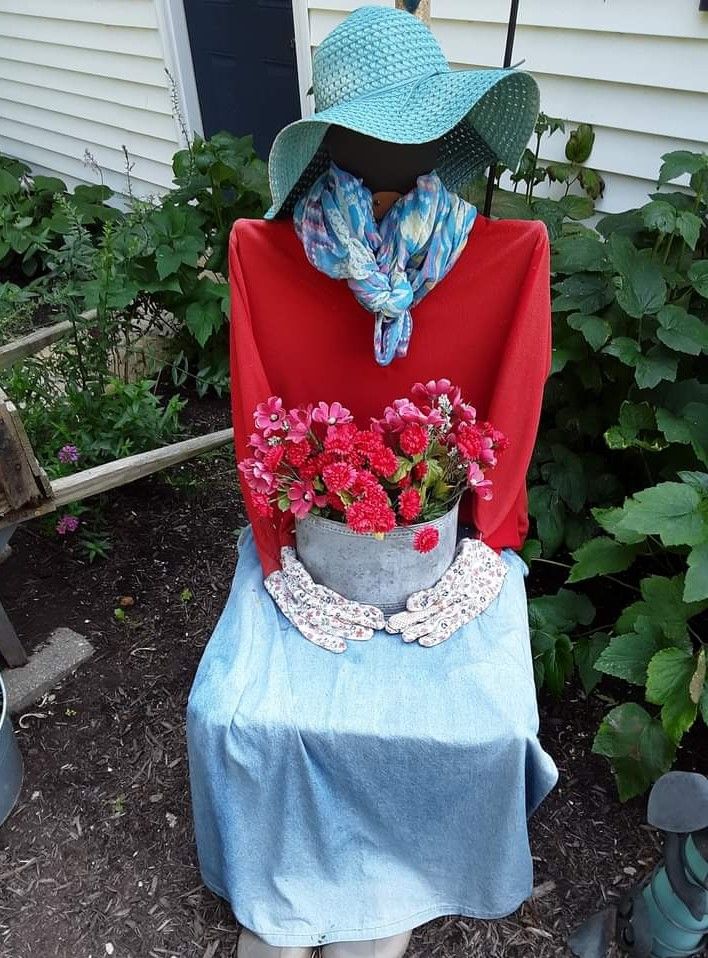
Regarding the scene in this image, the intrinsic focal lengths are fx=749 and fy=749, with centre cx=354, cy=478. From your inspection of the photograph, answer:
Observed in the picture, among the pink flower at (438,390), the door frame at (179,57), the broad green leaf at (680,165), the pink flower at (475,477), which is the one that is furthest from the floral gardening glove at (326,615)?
the door frame at (179,57)

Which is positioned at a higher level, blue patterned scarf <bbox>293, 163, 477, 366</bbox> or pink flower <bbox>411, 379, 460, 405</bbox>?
blue patterned scarf <bbox>293, 163, 477, 366</bbox>

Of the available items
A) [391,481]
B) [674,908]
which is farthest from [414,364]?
[674,908]

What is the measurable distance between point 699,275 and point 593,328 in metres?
0.30

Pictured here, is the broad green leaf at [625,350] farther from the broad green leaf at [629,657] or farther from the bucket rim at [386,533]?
the bucket rim at [386,533]

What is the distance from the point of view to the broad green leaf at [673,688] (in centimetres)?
164

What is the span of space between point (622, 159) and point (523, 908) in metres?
2.34

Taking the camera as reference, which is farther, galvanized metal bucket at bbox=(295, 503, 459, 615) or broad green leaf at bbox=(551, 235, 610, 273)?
broad green leaf at bbox=(551, 235, 610, 273)

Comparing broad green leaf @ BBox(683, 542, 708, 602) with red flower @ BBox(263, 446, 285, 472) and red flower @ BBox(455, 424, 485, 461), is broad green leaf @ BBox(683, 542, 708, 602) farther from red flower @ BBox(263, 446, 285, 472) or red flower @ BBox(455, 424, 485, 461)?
red flower @ BBox(263, 446, 285, 472)

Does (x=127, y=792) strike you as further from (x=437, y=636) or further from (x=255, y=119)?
(x=255, y=119)

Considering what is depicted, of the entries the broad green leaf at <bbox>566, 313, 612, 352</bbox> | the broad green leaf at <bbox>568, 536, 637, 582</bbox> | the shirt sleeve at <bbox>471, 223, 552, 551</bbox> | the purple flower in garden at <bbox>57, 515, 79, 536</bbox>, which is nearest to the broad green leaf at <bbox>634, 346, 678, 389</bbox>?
the broad green leaf at <bbox>566, 313, 612, 352</bbox>

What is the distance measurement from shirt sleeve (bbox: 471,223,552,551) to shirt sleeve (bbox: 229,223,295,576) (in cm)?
43

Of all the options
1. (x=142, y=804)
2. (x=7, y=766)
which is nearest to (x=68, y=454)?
(x=7, y=766)

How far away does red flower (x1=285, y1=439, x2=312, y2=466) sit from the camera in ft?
4.37

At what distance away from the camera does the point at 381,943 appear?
1613 mm
